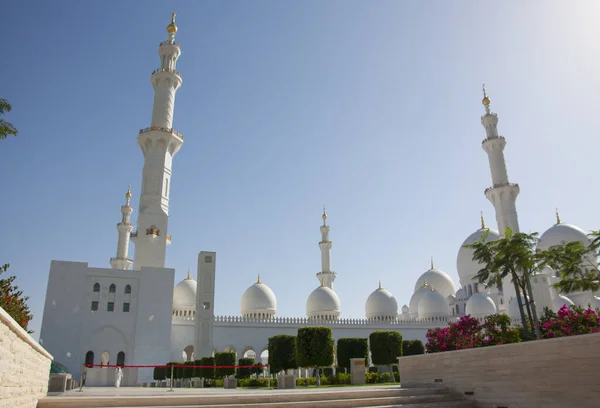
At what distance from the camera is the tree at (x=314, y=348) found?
73.1ft

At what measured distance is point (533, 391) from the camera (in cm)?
1097

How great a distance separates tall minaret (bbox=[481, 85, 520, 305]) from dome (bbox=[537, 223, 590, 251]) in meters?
6.51

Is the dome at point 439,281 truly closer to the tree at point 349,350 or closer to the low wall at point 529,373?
the tree at point 349,350

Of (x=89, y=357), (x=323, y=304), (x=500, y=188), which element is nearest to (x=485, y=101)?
(x=500, y=188)

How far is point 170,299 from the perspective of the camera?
99.3ft

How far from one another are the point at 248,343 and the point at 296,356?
12.6 meters

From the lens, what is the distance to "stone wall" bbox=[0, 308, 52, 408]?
21.5ft

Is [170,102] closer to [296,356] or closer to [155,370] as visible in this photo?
[155,370]

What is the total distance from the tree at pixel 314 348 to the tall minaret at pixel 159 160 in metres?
13.9

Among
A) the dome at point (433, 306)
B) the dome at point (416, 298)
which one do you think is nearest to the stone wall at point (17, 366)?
the dome at point (433, 306)

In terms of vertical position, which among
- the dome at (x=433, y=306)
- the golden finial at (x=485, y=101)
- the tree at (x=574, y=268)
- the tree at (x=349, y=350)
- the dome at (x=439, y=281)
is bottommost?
the tree at (x=349, y=350)

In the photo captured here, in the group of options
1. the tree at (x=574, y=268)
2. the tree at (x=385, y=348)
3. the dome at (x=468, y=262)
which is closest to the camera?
the tree at (x=574, y=268)

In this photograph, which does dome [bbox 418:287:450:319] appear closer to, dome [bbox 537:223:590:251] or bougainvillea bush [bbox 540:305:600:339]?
dome [bbox 537:223:590:251]

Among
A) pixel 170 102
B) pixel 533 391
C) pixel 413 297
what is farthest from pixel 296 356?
pixel 413 297
